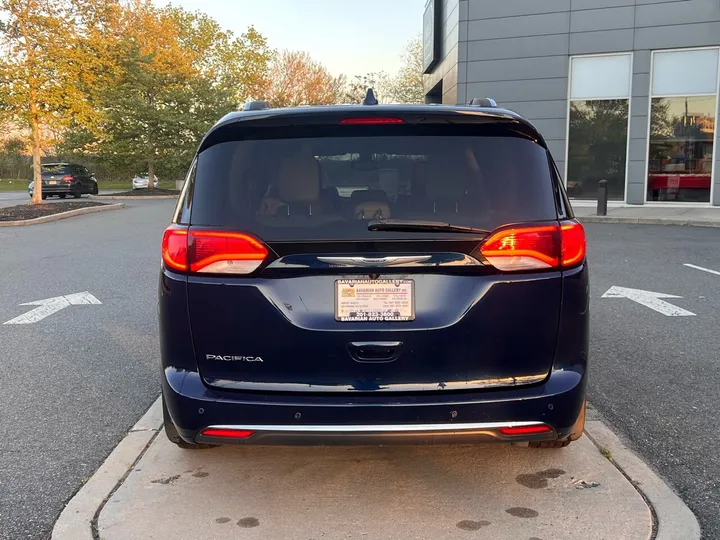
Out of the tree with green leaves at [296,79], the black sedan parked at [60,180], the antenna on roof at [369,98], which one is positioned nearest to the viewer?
the antenna on roof at [369,98]

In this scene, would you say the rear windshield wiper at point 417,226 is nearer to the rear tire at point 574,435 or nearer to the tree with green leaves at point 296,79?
the rear tire at point 574,435

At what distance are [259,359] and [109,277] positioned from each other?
7.66 m

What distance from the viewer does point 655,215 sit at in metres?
18.9

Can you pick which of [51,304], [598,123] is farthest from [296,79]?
[51,304]

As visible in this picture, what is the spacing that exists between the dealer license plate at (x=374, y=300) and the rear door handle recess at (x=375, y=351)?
97 mm

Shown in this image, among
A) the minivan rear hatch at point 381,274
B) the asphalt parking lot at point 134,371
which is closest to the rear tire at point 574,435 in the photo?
the minivan rear hatch at point 381,274

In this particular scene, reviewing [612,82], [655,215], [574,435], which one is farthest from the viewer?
[612,82]

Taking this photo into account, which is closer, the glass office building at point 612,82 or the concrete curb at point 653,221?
the concrete curb at point 653,221

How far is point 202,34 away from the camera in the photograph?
43.8 m

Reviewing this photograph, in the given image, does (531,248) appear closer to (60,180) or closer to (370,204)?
(370,204)

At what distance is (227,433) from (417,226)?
118cm

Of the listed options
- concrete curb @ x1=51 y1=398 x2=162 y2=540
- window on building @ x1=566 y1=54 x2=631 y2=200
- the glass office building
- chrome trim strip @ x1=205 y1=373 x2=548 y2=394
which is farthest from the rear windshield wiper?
window on building @ x1=566 y1=54 x2=631 y2=200

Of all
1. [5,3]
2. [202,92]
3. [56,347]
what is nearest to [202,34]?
[202,92]

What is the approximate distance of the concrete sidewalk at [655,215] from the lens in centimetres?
1745
